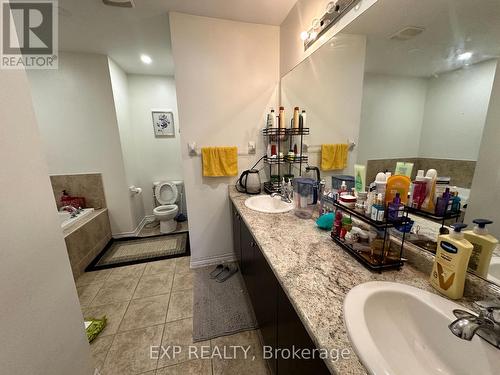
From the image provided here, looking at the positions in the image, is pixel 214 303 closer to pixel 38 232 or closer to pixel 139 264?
pixel 139 264

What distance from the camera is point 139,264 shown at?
92.5 inches

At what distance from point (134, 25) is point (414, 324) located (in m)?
2.86

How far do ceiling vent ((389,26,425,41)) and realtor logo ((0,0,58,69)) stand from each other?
1502 mm

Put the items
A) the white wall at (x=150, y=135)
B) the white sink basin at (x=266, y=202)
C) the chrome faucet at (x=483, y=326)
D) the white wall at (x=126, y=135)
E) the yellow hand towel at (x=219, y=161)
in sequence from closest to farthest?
1. the chrome faucet at (x=483, y=326)
2. the white sink basin at (x=266, y=202)
3. the yellow hand towel at (x=219, y=161)
4. the white wall at (x=126, y=135)
5. the white wall at (x=150, y=135)

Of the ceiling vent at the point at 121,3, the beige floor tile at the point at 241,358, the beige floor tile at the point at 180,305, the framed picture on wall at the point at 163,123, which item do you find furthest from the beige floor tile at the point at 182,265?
the ceiling vent at the point at 121,3

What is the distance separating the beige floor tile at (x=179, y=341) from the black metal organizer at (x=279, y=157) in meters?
1.30

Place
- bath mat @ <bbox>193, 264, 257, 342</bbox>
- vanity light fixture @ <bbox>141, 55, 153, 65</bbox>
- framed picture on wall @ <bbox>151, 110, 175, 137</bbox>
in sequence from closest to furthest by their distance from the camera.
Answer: bath mat @ <bbox>193, 264, 257, 342</bbox> < vanity light fixture @ <bbox>141, 55, 153, 65</bbox> < framed picture on wall @ <bbox>151, 110, 175, 137</bbox>

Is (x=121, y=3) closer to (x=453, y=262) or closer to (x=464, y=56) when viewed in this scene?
(x=464, y=56)

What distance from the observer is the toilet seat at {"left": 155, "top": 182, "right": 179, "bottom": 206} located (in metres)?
3.37

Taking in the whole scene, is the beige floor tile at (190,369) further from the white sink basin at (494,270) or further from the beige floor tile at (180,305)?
the white sink basin at (494,270)

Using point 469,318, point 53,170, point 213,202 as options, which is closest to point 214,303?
point 213,202

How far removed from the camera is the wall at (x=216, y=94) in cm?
189

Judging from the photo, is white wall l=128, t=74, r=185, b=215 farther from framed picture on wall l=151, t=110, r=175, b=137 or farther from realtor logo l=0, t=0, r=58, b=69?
realtor logo l=0, t=0, r=58, b=69

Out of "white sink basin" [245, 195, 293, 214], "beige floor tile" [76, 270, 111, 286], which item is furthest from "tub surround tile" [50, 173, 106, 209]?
"white sink basin" [245, 195, 293, 214]
